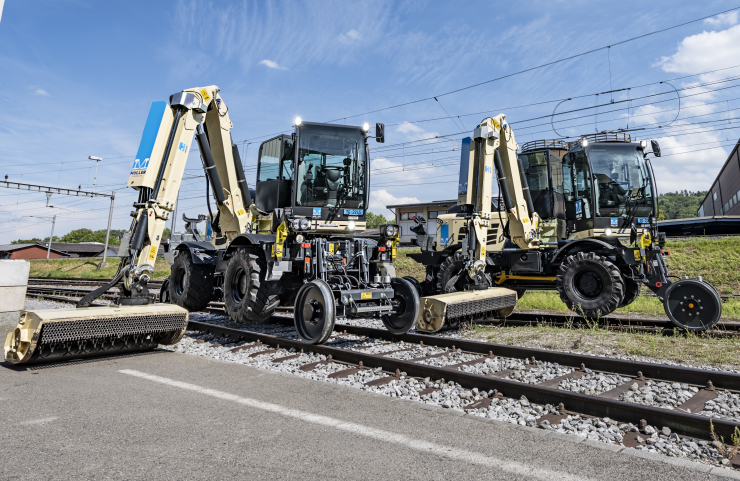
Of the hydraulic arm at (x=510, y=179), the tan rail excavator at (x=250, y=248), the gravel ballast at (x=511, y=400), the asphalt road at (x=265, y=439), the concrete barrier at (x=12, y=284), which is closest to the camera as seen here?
the asphalt road at (x=265, y=439)

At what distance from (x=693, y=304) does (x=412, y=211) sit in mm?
36163

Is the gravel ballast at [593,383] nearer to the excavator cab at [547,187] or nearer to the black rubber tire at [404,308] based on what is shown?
the black rubber tire at [404,308]

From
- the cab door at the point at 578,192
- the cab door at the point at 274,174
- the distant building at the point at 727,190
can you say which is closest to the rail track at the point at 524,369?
the cab door at the point at 274,174

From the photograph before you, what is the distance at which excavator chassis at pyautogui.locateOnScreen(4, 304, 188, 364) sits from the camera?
5672 millimetres

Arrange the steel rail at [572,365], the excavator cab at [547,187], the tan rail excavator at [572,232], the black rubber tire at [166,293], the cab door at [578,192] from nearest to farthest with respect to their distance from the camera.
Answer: the steel rail at [572,365] < the tan rail excavator at [572,232] < the cab door at [578,192] < the black rubber tire at [166,293] < the excavator cab at [547,187]

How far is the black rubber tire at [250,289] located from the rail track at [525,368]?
0.41 meters

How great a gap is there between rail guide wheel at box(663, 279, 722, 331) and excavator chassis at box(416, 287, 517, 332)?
9.16 ft

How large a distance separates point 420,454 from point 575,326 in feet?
24.1

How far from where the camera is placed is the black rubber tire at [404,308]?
25.5 ft

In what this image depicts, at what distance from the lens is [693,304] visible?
834cm

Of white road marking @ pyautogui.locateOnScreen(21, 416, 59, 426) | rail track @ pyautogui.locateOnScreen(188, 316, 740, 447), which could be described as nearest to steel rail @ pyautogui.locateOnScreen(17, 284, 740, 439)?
rail track @ pyautogui.locateOnScreen(188, 316, 740, 447)

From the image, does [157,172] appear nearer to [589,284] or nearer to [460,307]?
[460,307]

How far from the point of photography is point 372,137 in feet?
28.2

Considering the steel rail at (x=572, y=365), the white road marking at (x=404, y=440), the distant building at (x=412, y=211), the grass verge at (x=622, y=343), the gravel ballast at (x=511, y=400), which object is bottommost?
the white road marking at (x=404, y=440)
